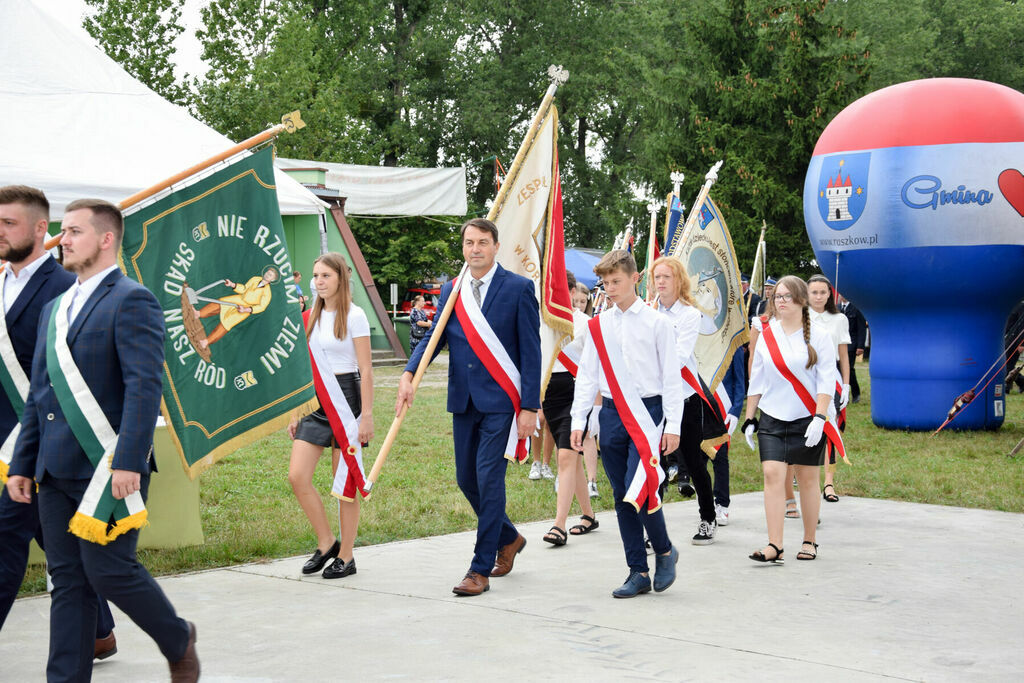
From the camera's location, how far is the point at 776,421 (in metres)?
7.42

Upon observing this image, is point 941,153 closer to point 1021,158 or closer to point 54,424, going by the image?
point 1021,158

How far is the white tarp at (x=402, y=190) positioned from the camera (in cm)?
2661

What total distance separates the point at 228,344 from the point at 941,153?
11.4 meters

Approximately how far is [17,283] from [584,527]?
4.58 metres

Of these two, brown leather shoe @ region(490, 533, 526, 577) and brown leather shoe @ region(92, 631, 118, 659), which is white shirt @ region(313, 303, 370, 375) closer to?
brown leather shoe @ region(490, 533, 526, 577)

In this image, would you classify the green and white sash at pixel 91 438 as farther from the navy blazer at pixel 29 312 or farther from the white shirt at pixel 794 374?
the white shirt at pixel 794 374

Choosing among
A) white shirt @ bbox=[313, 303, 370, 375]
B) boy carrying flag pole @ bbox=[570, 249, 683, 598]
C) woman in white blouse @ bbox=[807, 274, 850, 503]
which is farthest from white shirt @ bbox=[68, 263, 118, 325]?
woman in white blouse @ bbox=[807, 274, 850, 503]

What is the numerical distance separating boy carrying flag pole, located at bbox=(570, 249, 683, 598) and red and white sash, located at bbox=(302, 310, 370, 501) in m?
1.30

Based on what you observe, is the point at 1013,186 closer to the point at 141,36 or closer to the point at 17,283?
the point at 17,283

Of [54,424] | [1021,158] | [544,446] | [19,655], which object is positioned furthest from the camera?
[1021,158]

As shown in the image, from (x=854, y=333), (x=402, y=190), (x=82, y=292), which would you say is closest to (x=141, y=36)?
(x=402, y=190)

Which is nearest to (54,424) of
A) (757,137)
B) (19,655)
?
(19,655)

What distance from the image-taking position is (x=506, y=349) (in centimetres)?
641

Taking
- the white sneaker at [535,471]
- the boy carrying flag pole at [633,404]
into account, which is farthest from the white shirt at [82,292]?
the white sneaker at [535,471]
